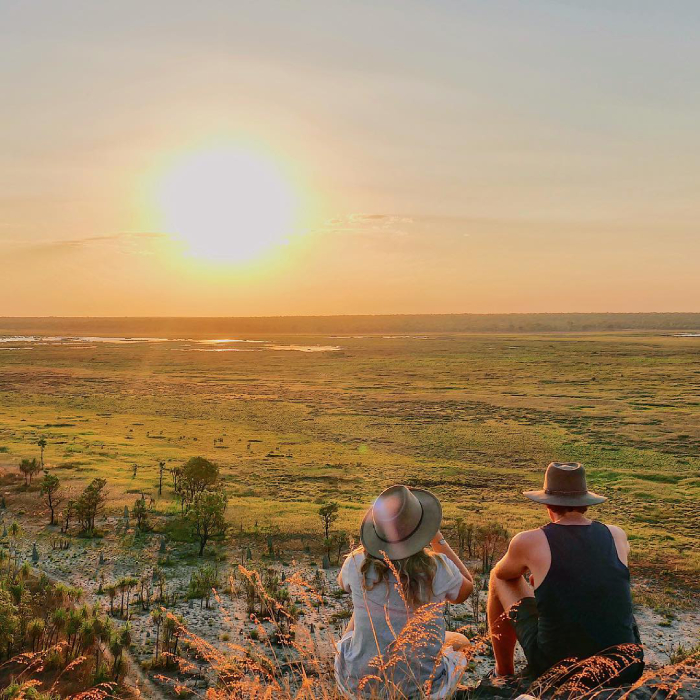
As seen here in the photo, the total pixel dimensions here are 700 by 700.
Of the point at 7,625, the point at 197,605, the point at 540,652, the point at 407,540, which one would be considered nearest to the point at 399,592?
the point at 407,540

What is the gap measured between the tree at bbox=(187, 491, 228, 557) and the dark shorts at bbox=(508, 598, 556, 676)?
39.6ft

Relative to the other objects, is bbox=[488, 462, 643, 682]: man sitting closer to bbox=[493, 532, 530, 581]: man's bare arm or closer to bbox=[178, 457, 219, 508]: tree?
bbox=[493, 532, 530, 581]: man's bare arm

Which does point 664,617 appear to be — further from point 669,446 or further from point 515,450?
point 669,446

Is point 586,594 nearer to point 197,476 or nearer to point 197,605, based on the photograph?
point 197,605

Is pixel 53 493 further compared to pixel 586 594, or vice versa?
pixel 53 493

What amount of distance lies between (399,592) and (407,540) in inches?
12.2

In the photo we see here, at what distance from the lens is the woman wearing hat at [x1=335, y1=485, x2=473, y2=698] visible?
12.4ft

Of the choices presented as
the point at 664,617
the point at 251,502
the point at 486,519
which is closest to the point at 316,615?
the point at 664,617

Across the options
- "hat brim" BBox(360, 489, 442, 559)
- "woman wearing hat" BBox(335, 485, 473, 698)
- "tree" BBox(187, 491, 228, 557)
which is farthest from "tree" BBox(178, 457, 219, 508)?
"hat brim" BBox(360, 489, 442, 559)

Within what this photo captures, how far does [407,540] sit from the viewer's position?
380 cm

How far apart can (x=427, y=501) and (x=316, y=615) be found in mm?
7753

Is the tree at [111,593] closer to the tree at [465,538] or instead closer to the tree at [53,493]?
the tree at [53,493]

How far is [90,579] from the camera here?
42.1ft

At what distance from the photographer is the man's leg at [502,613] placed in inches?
177
